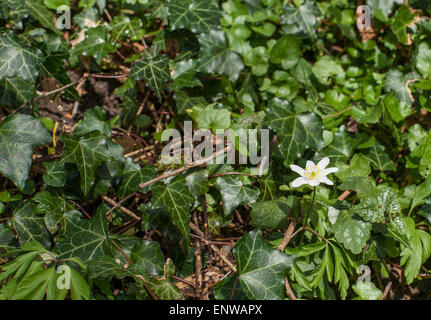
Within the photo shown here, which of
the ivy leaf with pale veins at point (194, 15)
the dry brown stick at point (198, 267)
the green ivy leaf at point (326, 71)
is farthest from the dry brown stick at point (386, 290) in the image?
the ivy leaf with pale veins at point (194, 15)

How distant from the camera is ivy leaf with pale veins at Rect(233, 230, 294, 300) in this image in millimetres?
1412

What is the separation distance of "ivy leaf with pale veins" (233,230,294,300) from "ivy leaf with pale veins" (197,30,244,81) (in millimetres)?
926

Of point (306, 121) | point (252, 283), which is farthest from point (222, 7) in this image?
point (252, 283)

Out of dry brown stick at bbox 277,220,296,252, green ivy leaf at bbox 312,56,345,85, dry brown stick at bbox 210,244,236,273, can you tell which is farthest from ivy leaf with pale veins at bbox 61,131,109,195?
green ivy leaf at bbox 312,56,345,85

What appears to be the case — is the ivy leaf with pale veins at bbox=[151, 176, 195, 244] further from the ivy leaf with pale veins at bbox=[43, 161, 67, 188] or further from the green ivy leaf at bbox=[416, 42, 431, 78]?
the green ivy leaf at bbox=[416, 42, 431, 78]

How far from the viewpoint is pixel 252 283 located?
143cm

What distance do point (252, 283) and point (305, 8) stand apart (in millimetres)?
1663

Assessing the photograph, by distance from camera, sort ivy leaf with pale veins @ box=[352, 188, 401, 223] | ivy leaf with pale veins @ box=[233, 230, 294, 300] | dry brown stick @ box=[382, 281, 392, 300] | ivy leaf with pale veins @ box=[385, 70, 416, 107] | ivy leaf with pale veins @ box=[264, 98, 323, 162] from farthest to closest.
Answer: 1. ivy leaf with pale veins @ box=[385, 70, 416, 107]
2. dry brown stick @ box=[382, 281, 392, 300]
3. ivy leaf with pale veins @ box=[264, 98, 323, 162]
4. ivy leaf with pale veins @ box=[352, 188, 401, 223]
5. ivy leaf with pale veins @ box=[233, 230, 294, 300]

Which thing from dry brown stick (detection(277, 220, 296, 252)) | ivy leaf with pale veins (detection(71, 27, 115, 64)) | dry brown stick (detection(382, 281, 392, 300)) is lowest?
dry brown stick (detection(382, 281, 392, 300))

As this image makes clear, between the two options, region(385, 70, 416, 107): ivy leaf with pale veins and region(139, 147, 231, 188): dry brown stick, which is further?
region(385, 70, 416, 107): ivy leaf with pale veins

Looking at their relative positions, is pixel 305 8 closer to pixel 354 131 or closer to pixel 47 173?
pixel 354 131

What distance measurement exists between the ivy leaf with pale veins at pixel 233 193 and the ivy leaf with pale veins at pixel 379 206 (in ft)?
1.48

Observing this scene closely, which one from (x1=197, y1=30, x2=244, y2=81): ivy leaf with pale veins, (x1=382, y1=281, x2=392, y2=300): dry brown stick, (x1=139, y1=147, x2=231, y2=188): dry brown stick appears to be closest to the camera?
(x1=139, y1=147, x2=231, y2=188): dry brown stick

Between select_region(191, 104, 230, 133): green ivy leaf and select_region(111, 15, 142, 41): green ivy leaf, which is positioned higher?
select_region(111, 15, 142, 41): green ivy leaf
